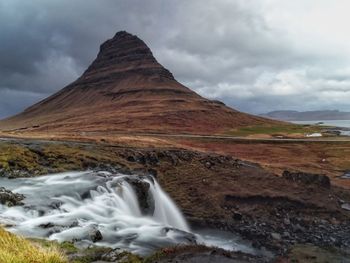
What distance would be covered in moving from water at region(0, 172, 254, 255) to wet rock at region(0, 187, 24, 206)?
1.86 feet

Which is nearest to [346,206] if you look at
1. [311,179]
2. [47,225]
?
[311,179]

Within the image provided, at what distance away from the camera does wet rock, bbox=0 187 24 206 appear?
3086cm

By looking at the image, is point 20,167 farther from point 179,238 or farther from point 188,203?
point 179,238

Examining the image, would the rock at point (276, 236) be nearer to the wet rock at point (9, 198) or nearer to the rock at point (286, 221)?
the rock at point (286, 221)

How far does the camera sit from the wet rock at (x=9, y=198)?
3086cm

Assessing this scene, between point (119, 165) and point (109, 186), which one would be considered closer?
point (109, 186)

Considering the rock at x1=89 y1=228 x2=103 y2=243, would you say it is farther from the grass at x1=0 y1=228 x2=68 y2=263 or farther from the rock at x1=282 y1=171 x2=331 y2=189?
the rock at x1=282 y1=171 x2=331 y2=189

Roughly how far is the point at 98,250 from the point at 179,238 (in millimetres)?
9313

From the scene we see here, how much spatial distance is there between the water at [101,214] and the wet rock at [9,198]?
1.86 ft

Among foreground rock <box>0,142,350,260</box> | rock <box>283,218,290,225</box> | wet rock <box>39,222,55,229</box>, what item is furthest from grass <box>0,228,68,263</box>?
rock <box>283,218,290,225</box>

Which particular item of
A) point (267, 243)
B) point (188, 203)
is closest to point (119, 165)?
point (188, 203)

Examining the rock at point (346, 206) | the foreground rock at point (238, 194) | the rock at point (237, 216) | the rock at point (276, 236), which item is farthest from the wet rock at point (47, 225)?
the rock at point (346, 206)

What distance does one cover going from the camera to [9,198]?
103ft

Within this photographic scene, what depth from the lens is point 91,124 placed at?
195125 millimetres
